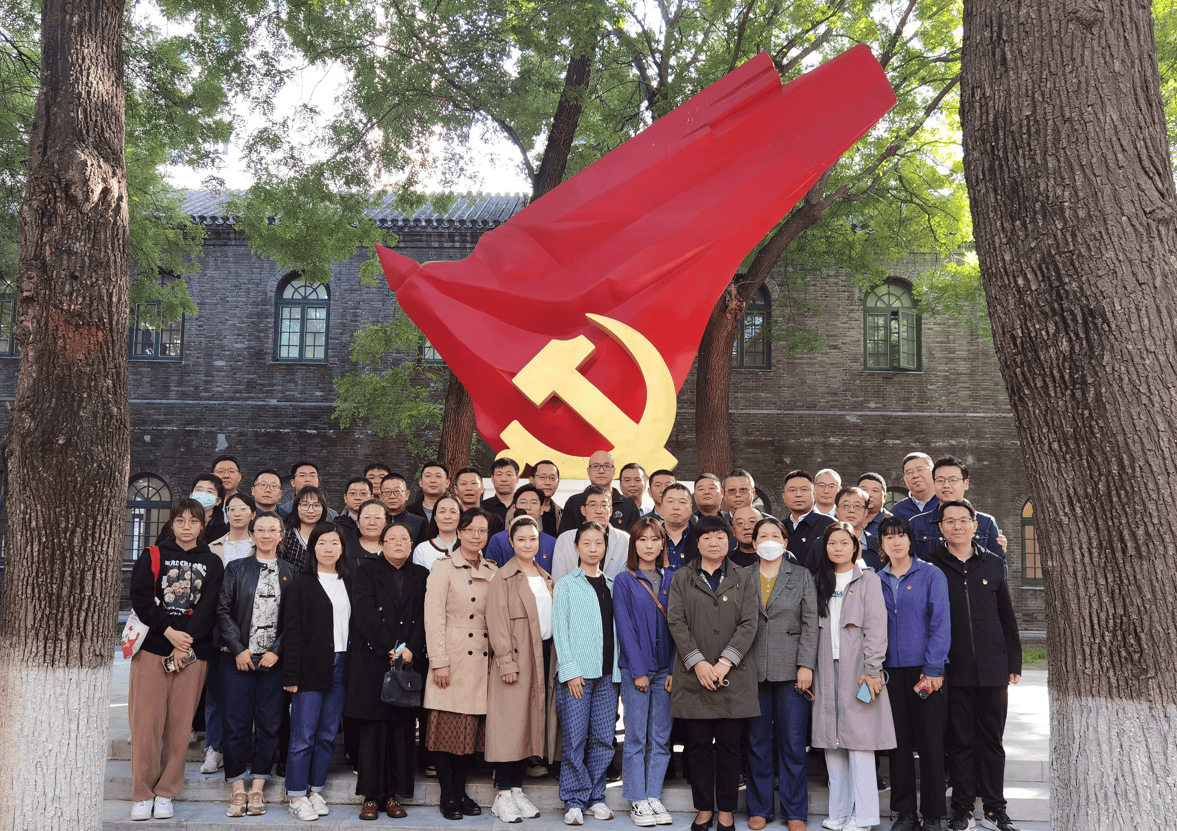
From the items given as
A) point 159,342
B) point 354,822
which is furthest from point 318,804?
point 159,342

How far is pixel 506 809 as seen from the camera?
14.8 feet

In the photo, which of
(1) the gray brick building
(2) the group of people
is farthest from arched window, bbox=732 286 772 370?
(2) the group of people

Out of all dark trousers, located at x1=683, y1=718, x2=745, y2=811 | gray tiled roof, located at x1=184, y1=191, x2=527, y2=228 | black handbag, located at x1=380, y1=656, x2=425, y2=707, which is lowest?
dark trousers, located at x1=683, y1=718, x2=745, y2=811

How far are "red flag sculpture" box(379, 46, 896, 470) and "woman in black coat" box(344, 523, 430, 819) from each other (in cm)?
325

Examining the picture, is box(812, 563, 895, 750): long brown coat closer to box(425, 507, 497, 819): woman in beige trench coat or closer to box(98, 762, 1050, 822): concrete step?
box(98, 762, 1050, 822): concrete step

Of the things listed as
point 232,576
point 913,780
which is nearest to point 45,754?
point 232,576

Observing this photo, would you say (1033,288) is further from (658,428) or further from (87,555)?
(658,428)

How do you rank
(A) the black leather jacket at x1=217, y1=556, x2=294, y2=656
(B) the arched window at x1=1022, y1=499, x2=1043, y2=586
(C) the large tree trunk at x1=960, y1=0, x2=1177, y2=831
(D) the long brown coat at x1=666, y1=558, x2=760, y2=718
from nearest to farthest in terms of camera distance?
(C) the large tree trunk at x1=960, y1=0, x2=1177, y2=831
(D) the long brown coat at x1=666, y1=558, x2=760, y2=718
(A) the black leather jacket at x1=217, y1=556, x2=294, y2=656
(B) the arched window at x1=1022, y1=499, x2=1043, y2=586

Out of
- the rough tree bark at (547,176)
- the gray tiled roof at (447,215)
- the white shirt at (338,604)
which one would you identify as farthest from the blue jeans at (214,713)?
the gray tiled roof at (447,215)

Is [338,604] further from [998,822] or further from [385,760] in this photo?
[998,822]

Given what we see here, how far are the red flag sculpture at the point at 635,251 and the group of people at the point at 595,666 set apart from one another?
3.32 meters

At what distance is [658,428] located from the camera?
25.4 feet

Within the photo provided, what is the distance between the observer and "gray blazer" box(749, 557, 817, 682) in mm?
4480

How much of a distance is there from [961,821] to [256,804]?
136 inches
